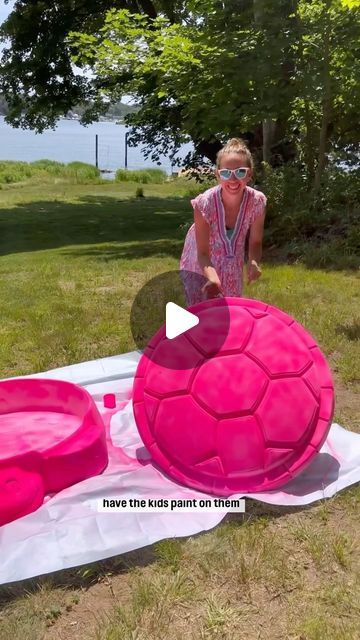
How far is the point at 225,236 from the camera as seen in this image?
3.72 m

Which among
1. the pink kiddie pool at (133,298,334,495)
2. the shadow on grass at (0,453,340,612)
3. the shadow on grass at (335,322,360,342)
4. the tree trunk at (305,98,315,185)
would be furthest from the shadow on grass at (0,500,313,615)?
the tree trunk at (305,98,315,185)

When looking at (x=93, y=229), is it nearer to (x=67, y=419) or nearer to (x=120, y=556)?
(x=67, y=419)

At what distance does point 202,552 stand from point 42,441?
3.77 ft

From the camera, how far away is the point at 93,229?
1424cm

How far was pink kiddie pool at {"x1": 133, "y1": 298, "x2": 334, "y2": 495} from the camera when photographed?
306cm

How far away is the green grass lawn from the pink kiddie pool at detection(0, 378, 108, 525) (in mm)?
506

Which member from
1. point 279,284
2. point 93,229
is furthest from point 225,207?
point 93,229

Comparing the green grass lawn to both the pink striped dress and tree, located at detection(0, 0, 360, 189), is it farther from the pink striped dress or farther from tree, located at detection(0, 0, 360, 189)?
tree, located at detection(0, 0, 360, 189)

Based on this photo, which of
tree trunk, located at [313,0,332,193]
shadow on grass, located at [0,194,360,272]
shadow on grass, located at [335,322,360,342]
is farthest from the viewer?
shadow on grass, located at [0,194,360,272]

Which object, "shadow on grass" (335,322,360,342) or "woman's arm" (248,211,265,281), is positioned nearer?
"woman's arm" (248,211,265,281)

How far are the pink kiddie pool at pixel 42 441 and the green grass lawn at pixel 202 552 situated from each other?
51 centimetres

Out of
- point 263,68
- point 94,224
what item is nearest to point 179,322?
point 263,68

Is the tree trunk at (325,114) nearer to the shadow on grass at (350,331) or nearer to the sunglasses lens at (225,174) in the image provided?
the shadow on grass at (350,331)
